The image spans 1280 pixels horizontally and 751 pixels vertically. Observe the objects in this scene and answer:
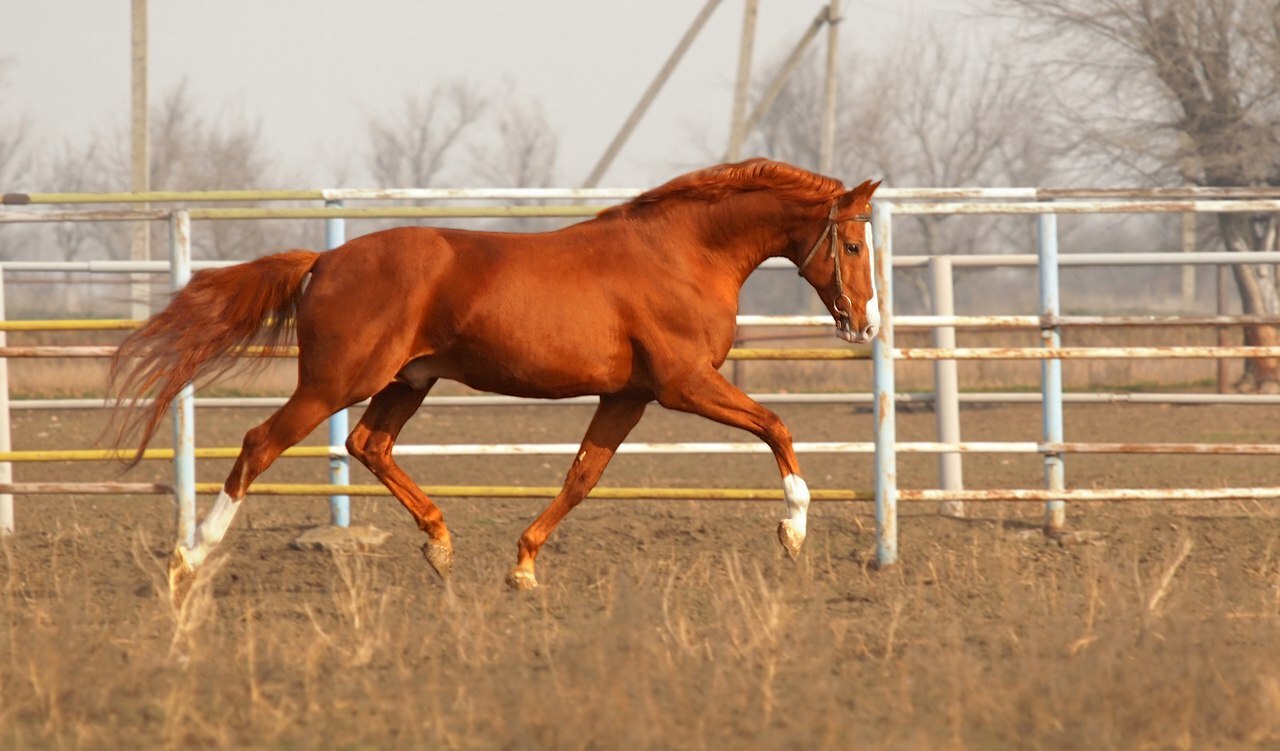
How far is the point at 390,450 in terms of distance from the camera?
5.93 m

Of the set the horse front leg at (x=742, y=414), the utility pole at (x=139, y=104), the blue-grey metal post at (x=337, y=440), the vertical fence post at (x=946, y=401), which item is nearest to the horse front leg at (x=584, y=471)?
the horse front leg at (x=742, y=414)

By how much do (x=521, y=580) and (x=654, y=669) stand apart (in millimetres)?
1749

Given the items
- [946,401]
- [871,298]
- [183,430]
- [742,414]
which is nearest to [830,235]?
[871,298]

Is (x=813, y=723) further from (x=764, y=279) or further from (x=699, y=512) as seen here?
(x=764, y=279)

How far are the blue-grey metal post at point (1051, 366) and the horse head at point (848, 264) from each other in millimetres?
1366

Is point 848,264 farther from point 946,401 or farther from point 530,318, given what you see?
point 946,401

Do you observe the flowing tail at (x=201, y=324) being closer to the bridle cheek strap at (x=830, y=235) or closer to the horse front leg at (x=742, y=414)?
the horse front leg at (x=742, y=414)

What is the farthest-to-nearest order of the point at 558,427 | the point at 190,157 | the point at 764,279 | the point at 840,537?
1. the point at 764,279
2. the point at 190,157
3. the point at 558,427
4. the point at 840,537

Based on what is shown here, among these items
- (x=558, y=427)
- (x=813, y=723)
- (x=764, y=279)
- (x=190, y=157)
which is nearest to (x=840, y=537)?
(x=813, y=723)

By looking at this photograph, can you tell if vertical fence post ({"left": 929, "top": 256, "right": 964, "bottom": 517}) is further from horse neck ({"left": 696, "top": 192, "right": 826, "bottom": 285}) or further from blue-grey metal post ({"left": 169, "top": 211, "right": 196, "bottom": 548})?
blue-grey metal post ({"left": 169, "top": 211, "right": 196, "bottom": 548})

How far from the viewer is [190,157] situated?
160ft

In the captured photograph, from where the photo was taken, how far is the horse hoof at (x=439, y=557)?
571 cm

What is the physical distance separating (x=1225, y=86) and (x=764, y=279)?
186 feet

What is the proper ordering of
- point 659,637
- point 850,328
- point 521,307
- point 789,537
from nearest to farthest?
1. point 659,637
2. point 521,307
3. point 789,537
4. point 850,328
